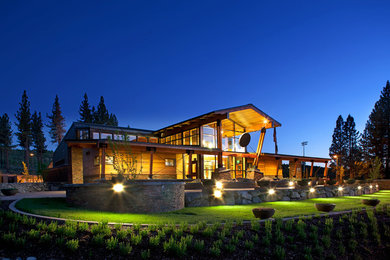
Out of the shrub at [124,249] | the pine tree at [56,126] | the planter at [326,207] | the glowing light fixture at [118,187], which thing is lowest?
the planter at [326,207]

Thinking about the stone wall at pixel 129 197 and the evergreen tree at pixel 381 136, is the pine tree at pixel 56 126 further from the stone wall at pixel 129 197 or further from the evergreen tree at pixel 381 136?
the evergreen tree at pixel 381 136

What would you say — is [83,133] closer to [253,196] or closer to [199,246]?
[253,196]

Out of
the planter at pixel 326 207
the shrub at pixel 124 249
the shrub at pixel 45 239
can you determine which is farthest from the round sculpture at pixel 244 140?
the shrub at pixel 45 239

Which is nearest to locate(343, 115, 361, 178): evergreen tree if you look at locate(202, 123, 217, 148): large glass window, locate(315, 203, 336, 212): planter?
locate(202, 123, 217, 148): large glass window

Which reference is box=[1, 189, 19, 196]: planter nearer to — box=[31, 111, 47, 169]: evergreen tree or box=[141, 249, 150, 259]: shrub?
box=[141, 249, 150, 259]: shrub

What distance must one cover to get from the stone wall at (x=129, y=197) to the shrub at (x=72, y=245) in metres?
4.03

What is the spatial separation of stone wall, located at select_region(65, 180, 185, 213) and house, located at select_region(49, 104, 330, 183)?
25.5 feet

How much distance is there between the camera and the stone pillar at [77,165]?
20.5 metres

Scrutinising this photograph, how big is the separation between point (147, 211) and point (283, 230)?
186 inches

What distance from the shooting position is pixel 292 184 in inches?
714

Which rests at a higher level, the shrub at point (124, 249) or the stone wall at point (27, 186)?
the shrub at point (124, 249)

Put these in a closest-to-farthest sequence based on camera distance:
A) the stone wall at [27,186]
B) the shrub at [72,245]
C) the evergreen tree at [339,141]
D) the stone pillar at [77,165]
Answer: the shrub at [72,245]
the stone wall at [27,186]
the stone pillar at [77,165]
the evergreen tree at [339,141]

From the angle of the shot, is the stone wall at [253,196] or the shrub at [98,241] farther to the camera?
the stone wall at [253,196]

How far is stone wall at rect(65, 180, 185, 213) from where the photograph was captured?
9.64 meters
